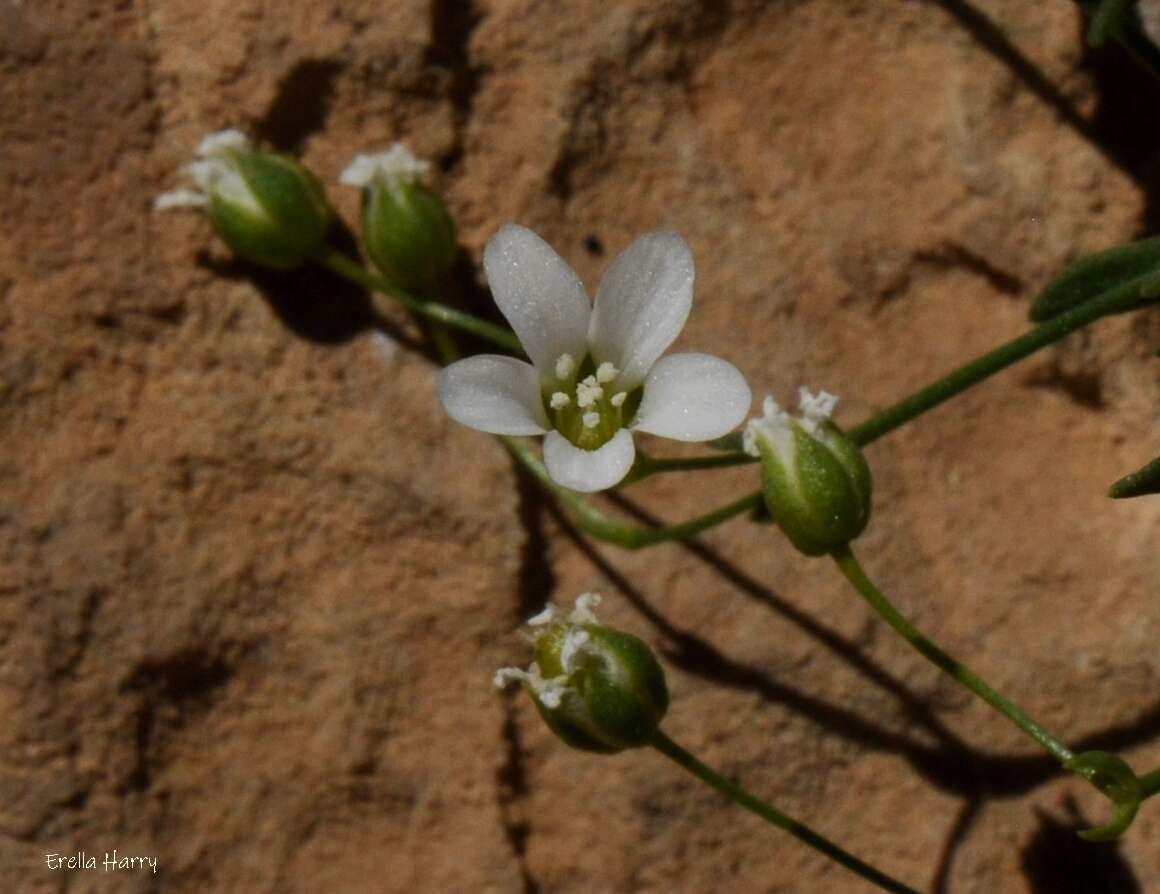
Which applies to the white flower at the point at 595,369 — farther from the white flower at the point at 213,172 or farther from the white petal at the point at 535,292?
the white flower at the point at 213,172

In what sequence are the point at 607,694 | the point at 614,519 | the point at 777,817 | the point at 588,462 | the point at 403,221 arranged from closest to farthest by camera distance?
1. the point at 588,462
2. the point at 607,694
3. the point at 777,817
4. the point at 403,221
5. the point at 614,519

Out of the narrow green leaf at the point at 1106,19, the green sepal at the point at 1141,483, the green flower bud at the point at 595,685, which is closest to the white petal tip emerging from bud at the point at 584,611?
the green flower bud at the point at 595,685

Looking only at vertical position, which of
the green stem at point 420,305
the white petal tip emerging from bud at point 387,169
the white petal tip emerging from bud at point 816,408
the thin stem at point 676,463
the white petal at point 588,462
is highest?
the white petal tip emerging from bud at point 387,169

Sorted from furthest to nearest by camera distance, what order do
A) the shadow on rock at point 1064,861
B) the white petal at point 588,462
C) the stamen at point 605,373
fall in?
the shadow on rock at point 1064,861
the stamen at point 605,373
the white petal at point 588,462

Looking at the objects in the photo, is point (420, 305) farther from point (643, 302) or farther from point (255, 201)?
point (643, 302)

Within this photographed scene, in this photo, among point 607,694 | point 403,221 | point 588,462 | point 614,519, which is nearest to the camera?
point 588,462

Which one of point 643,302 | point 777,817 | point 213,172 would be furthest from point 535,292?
point 777,817
